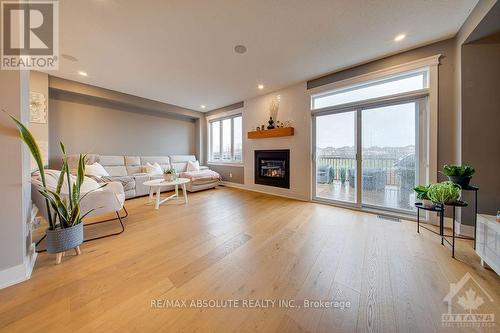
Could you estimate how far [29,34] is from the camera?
197cm

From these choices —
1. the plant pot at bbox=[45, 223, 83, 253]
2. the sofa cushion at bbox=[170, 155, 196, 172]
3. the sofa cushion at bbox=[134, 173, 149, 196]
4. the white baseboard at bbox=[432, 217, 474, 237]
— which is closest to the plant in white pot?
the plant pot at bbox=[45, 223, 83, 253]

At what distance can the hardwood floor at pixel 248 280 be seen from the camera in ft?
3.30

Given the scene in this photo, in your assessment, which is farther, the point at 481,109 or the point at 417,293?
the point at 481,109

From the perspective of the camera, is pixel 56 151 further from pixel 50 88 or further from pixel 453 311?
pixel 453 311

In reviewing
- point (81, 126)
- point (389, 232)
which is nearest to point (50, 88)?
point (81, 126)

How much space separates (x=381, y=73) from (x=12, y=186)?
15.0 ft

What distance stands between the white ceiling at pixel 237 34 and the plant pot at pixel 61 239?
2311 millimetres

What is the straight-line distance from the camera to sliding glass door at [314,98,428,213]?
8.61ft

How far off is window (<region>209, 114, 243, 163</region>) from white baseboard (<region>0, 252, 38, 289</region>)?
168 inches

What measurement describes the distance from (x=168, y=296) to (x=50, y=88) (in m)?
4.81

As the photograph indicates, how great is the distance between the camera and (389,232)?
2156 mm

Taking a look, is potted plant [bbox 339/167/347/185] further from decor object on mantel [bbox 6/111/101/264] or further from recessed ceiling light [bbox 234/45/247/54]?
decor object on mantel [bbox 6/111/101/264]

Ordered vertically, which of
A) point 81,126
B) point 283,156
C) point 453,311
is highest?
point 81,126

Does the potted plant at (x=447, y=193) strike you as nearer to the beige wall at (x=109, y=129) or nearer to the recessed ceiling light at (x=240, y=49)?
the recessed ceiling light at (x=240, y=49)
